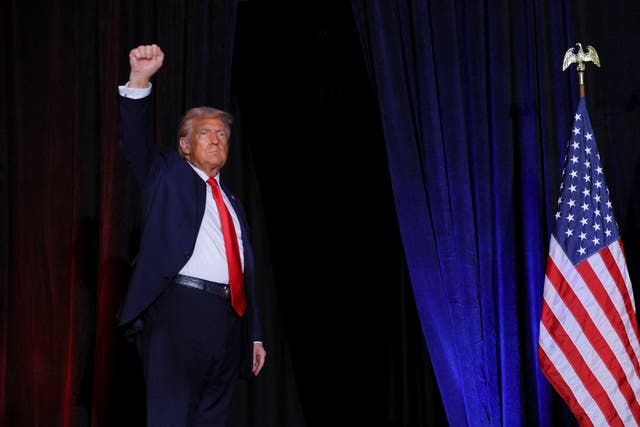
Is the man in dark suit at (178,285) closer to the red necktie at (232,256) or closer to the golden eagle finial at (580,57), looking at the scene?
the red necktie at (232,256)

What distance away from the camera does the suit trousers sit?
8.30ft

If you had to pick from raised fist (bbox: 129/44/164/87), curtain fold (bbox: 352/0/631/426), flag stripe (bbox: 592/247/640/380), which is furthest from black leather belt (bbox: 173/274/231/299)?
flag stripe (bbox: 592/247/640/380)

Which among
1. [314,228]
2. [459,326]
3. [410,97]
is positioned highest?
[410,97]

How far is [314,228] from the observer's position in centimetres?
381

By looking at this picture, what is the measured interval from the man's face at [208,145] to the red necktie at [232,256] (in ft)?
0.31

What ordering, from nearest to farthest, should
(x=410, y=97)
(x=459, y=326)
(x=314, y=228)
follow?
(x=459, y=326)
(x=410, y=97)
(x=314, y=228)

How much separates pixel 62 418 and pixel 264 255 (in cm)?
127

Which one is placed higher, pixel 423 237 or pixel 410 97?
pixel 410 97

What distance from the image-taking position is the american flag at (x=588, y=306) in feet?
9.95

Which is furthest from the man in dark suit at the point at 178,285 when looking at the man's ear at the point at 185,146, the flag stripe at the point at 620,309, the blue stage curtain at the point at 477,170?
the flag stripe at the point at 620,309

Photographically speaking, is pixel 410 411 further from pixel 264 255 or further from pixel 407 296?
pixel 264 255

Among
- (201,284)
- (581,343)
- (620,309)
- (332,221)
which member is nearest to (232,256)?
(201,284)

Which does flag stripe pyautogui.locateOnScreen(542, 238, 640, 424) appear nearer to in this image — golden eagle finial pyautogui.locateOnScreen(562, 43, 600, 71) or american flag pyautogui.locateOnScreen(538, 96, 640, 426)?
american flag pyautogui.locateOnScreen(538, 96, 640, 426)

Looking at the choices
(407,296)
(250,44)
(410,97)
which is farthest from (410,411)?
(250,44)
